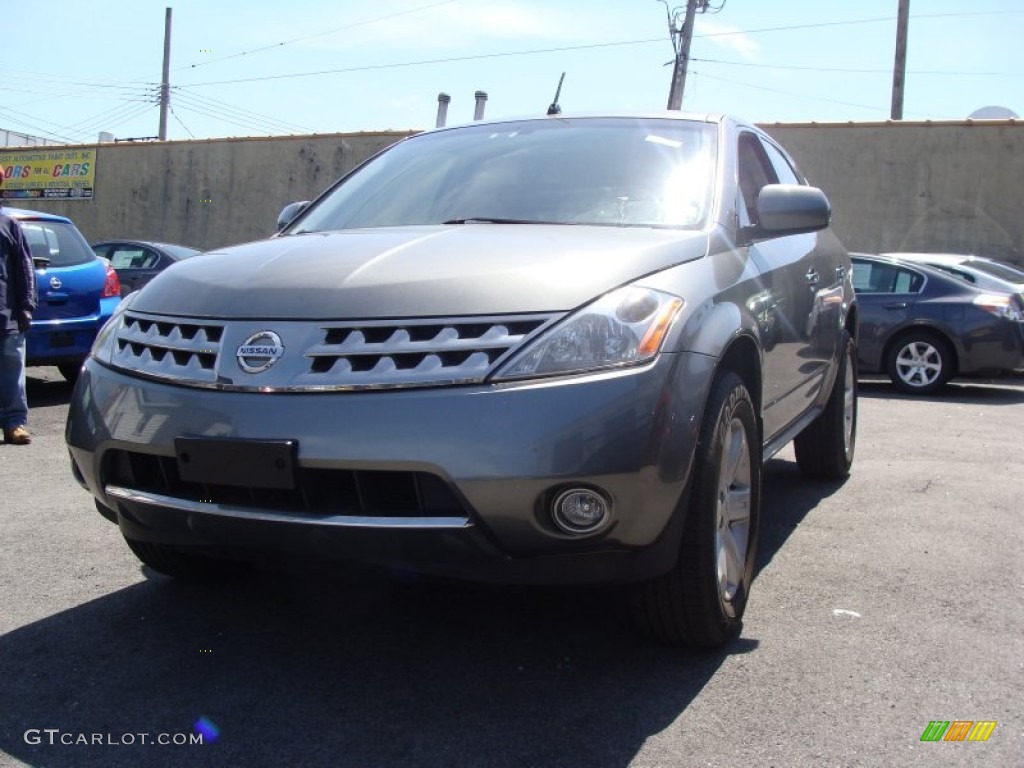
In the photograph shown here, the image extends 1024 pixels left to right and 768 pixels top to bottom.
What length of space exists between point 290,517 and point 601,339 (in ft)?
2.79

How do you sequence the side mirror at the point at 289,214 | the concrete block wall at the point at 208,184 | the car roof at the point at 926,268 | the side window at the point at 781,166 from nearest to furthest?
the side mirror at the point at 289,214 < the side window at the point at 781,166 < the car roof at the point at 926,268 < the concrete block wall at the point at 208,184

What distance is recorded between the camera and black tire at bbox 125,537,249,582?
3.47 meters

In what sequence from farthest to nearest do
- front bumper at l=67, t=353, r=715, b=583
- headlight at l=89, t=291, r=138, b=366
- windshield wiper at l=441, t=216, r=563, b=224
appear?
windshield wiper at l=441, t=216, r=563, b=224
headlight at l=89, t=291, r=138, b=366
front bumper at l=67, t=353, r=715, b=583

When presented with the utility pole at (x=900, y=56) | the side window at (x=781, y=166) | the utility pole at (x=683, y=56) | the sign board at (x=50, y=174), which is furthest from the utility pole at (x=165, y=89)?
the side window at (x=781, y=166)

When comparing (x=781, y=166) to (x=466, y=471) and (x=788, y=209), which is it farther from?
(x=466, y=471)

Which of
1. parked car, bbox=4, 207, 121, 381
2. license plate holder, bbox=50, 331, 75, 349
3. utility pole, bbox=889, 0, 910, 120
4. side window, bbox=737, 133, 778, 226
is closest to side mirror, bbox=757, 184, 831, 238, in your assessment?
side window, bbox=737, 133, 778, 226

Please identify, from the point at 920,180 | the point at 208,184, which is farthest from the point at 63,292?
the point at 208,184

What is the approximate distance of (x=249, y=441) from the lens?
8.36ft

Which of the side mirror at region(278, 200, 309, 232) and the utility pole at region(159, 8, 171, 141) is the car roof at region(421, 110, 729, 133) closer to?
the side mirror at region(278, 200, 309, 232)

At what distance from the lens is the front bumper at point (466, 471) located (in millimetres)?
2432

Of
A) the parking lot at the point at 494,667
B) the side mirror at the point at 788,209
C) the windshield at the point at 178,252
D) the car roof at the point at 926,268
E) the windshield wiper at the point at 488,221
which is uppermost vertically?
the car roof at the point at 926,268

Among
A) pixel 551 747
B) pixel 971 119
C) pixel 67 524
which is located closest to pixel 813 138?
pixel 971 119

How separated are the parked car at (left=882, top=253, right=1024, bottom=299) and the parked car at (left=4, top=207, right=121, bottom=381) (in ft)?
25.6

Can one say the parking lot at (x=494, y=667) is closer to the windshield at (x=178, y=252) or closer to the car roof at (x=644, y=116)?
the car roof at (x=644, y=116)
